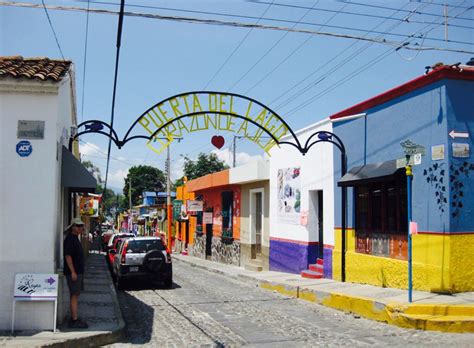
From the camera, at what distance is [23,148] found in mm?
8227

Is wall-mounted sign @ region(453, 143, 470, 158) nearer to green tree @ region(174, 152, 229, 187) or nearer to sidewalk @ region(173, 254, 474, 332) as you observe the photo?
sidewalk @ region(173, 254, 474, 332)

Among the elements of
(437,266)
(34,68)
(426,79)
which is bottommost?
(437,266)

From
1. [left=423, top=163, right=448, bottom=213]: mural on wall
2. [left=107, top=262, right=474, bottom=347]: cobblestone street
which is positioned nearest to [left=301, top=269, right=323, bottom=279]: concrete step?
[left=107, top=262, right=474, bottom=347]: cobblestone street

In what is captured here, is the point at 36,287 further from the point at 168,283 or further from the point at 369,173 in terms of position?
the point at 369,173

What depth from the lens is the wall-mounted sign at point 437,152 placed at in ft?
34.9

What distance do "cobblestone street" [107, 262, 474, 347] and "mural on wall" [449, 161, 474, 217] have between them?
9.75ft

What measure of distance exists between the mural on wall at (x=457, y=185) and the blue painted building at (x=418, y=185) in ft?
0.07

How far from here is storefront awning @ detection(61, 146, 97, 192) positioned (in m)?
9.34

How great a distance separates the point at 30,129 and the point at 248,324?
5263 millimetres

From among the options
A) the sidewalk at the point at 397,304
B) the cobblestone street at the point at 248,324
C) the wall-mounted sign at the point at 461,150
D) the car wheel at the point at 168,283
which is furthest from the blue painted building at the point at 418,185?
the car wheel at the point at 168,283

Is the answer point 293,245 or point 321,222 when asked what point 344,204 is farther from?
point 293,245

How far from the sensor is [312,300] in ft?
41.4

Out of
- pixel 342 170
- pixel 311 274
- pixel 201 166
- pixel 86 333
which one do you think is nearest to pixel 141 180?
pixel 201 166

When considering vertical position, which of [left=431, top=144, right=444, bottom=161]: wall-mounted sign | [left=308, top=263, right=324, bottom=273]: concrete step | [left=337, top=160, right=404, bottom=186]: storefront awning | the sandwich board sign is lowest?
[left=308, top=263, right=324, bottom=273]: concrete step
